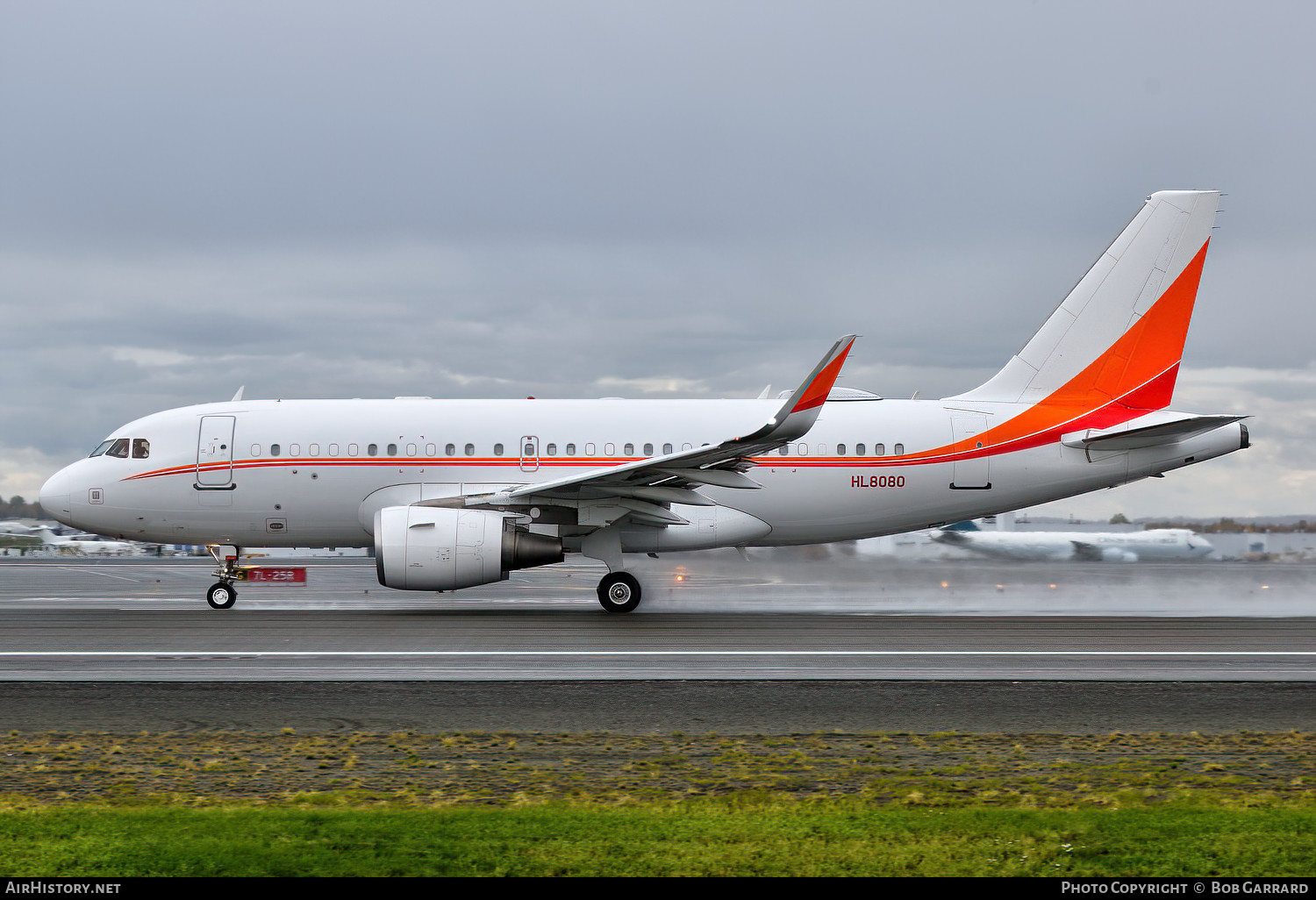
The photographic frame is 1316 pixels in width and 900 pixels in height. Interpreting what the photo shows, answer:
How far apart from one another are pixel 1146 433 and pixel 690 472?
855cm

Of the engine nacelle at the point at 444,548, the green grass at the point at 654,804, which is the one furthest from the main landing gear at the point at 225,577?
the green grass at the point at 654,804

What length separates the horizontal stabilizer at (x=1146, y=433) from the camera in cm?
2123

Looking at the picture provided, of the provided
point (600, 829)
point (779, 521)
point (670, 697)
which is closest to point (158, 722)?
point (670, 697)

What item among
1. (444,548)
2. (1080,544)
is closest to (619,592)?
(444,548)

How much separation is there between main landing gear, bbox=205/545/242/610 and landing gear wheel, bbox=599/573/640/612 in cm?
703

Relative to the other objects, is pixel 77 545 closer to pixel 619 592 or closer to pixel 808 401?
pixel 619 592

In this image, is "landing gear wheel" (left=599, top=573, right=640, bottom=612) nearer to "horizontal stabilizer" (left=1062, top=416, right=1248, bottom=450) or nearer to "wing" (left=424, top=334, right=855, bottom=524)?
"wing" (left=424, top=334, right=855, bottom=524)

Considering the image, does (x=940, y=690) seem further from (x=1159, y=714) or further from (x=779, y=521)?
(x=779, y=521)

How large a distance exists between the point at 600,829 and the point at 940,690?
6122 mm

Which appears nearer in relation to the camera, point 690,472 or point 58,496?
point 690,472

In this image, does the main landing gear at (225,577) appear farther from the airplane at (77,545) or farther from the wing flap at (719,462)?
the airplane at (77,545)

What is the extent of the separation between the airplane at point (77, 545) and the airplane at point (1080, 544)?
149 ft

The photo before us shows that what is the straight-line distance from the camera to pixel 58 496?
907 inches

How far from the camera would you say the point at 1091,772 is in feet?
25.4
